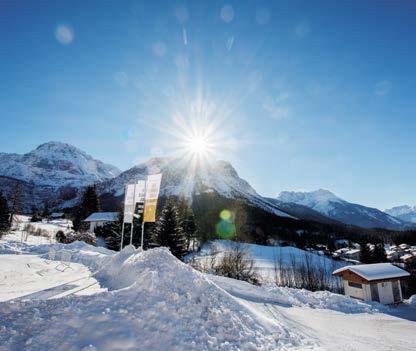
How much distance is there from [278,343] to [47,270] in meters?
13.0

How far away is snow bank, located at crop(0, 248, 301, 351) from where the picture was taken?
5.15m

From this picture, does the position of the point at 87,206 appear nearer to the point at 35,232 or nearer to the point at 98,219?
the point at 98,219

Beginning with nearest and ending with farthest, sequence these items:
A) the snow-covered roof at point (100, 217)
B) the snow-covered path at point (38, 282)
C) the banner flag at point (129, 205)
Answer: the snow-covered path at point (38, 282) → the banner flag at point (129, 205) → the snow-covered roof at point (100, 217)

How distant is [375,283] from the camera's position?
27484 millimetres

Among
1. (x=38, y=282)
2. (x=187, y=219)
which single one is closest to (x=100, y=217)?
(x=187, y=219)

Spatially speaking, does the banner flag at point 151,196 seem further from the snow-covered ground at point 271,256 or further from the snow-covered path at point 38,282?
the snow-covered ground at point 271,256

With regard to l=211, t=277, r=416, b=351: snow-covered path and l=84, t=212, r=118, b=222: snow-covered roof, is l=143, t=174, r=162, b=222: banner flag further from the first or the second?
l=84, t=212, r=118, b=222: snow-covered roof

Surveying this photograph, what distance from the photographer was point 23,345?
4.77 metres

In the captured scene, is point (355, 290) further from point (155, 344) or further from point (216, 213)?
point (216, 213)

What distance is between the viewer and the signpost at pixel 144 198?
56.6 feet

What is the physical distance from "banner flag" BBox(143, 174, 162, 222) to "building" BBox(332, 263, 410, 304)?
2248 centimetres

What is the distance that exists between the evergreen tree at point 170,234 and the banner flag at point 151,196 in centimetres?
1239

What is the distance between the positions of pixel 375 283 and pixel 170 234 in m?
20.9

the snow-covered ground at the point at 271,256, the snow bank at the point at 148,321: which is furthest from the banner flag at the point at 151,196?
the snow-covered ground at the point at 271,256
